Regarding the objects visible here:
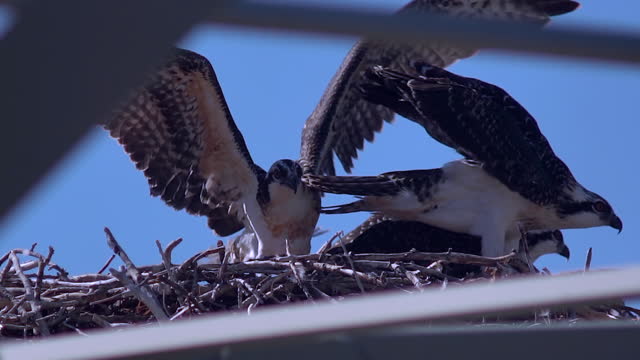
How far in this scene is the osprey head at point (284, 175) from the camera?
5.80 m

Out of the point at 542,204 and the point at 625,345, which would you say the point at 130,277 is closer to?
the point at 542,204

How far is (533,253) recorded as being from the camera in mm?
5906

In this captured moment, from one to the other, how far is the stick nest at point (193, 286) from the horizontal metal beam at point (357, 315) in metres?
3.01

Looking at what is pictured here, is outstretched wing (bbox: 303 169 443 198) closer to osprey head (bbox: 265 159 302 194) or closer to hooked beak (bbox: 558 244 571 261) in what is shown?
osprey head (bbox: 265 159 302 194)

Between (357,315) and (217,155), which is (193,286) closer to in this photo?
(217,155)

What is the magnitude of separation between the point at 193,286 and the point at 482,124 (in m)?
1.91

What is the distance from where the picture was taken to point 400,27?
788 millimetres

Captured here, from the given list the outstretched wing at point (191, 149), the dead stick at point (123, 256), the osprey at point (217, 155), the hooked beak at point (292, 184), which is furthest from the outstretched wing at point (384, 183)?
the dead stick at point (123, 256)

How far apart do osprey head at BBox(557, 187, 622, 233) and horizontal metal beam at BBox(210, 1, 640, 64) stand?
15.8ft

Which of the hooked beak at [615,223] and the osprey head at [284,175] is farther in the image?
the osprey head at [284,175]

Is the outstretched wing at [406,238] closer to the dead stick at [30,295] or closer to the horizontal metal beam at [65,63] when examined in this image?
the dead stick at [30,295]

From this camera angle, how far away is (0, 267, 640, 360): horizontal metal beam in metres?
0.91

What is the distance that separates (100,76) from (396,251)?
A: 490 centimetres

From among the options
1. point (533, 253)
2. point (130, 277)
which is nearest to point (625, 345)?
point (130, 277)
